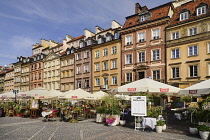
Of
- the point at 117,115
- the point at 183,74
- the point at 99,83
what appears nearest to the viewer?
the point at 117,115

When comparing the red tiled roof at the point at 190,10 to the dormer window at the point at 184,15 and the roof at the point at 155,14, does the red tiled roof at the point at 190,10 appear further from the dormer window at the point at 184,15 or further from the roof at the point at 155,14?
the roof at the point at 155,14

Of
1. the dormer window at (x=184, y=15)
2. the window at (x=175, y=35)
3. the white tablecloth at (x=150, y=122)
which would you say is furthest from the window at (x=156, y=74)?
the white tablecloth at (x=150, y=122)

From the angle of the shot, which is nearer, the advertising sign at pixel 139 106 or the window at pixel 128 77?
the advertising sign at pixel 139 106

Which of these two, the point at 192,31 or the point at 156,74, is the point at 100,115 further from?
the point at 192,31

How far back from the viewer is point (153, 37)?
90.1 feet

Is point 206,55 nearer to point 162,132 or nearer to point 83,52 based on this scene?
point 162,132

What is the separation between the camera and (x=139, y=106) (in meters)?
11.6

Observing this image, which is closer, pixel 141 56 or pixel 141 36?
pixel 141 56

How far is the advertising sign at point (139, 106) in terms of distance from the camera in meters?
11.4

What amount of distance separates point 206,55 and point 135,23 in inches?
478

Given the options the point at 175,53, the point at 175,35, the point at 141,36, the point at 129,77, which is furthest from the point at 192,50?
the point at 129,77

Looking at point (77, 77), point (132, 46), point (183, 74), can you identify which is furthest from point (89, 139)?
point (77, 77)

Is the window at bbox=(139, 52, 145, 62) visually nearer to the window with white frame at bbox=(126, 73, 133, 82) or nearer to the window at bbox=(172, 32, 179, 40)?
the window with white frame at bbox=(126, 73, 133, 82)

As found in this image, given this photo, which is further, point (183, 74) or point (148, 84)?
point (183, 74)
